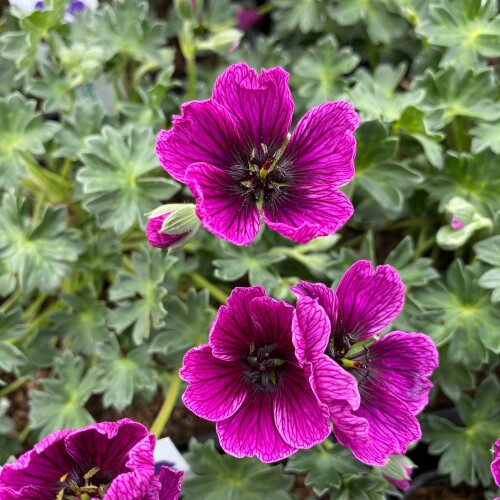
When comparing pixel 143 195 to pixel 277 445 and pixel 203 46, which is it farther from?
pixel 277 445

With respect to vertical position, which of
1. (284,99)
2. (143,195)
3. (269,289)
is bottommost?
(269,289)

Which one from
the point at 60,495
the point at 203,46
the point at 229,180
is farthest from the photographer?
the point at 203,46

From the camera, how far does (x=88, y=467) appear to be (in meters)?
1.02

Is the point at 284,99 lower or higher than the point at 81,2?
higher

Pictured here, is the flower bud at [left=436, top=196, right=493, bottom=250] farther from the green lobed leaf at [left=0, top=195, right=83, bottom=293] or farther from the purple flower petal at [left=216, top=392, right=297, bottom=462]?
the green lobed leaf at [left=0, top=195, right=83, bottom=293]

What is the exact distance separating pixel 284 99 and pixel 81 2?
84 cm

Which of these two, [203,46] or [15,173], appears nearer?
[15,173]

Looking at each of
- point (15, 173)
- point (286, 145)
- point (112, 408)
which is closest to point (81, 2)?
point (15, 173)

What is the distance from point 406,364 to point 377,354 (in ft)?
0.16

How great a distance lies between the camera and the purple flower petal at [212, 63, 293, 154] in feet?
3.33

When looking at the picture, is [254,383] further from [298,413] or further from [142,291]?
[142,291]

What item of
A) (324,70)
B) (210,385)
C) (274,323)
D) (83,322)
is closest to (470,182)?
(324,70)

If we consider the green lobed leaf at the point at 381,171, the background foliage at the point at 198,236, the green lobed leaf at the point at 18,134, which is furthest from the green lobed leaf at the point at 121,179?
the green lobed leaf at the point at 381,171

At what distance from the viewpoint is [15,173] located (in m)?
1.42
